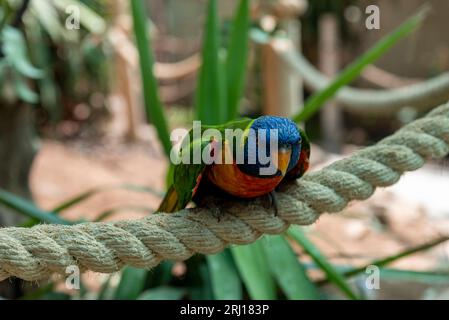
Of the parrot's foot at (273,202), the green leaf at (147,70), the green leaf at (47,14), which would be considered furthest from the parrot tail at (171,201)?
the green leaf at (47,14)

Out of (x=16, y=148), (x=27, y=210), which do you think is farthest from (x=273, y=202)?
(x=16, y=148)

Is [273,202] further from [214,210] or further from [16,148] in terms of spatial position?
[16,148]

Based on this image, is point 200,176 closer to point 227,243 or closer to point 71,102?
point 227,243

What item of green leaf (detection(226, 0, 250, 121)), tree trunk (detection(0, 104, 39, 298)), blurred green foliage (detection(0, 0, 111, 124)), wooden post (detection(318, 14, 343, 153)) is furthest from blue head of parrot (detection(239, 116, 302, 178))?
wooden post (detection(318, 14, 343, 153))

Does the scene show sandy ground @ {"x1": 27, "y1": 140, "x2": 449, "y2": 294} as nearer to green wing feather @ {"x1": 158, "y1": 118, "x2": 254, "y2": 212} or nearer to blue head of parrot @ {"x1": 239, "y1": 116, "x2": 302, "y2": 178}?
green wing feather @ {"x1": 158, "y1": 118, "x2": 254, "y2": 212}

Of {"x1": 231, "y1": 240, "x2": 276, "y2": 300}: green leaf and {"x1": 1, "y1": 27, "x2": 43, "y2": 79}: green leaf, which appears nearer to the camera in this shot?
{"x1": 231, "y1": 240, "x2": 276, "y2": 300}: green leaf

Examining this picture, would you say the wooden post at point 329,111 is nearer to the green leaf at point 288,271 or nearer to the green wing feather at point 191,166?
the green leaf at point 288,271

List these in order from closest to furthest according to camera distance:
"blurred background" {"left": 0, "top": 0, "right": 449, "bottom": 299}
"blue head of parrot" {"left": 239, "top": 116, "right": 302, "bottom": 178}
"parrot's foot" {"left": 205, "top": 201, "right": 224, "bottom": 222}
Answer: "blue head of parrot" {"left": 239, "top": 116, "right": 302, "bottom": 178}
"parrot's foot" {"left": 205, "top": 201, "right": 224, "bottom": 222}
"blurred background" {"left": 0, "top": 0, "right": 449, "bottom": 299}

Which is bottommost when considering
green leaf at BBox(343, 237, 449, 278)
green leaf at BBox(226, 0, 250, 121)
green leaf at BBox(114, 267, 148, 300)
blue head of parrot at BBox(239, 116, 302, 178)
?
green leaf at BBox(114, 267, 148, 300)
